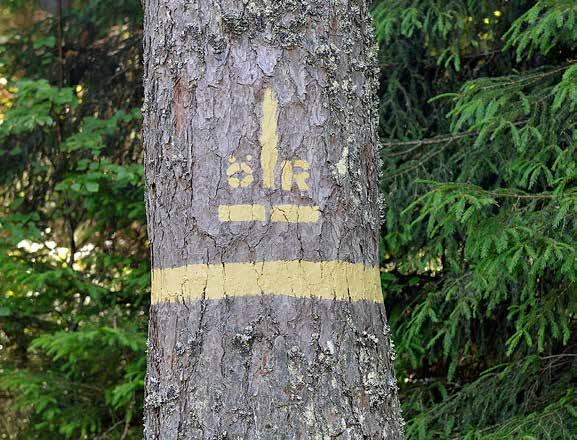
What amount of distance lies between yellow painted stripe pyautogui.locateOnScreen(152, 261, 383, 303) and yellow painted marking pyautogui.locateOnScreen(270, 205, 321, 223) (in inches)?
3.9

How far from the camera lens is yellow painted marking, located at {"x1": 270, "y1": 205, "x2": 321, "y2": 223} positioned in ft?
6.86

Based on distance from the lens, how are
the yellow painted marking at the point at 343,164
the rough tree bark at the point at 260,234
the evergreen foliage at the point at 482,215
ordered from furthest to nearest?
the evergreen foliage at the point at 482,215 < the yellow painted marking at the point at 343,164 < the rough tree bark at the point at 260,234

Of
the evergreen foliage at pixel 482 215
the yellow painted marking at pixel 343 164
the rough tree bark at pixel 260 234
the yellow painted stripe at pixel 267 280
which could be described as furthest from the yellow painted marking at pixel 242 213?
the evergreen foliage at pixel 482 215

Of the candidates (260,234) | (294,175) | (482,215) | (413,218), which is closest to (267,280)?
(260,234)

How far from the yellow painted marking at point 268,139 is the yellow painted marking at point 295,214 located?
0.19 feet

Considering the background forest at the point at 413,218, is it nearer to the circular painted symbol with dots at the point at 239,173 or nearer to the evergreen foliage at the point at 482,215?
the evergreen foliage at the point at 482,215

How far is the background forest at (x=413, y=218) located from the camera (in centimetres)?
367

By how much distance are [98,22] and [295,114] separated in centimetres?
451

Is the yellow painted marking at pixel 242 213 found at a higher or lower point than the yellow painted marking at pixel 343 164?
lower

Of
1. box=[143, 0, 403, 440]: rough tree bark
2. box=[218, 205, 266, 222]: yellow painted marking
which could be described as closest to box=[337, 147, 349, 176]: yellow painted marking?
box=[143, 0, 403, 440]: rough tree bark

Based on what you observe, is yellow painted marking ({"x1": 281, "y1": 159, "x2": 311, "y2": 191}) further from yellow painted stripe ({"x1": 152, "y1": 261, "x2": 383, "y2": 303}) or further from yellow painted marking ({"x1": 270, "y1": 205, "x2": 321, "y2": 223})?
yellow painted stripe ({"x1": 152, "y1": 261, "x2": 383, "y2": 303})

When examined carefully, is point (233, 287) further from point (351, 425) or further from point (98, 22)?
point (98, 22)

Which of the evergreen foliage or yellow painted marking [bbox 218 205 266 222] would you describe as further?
the evergreen foliage

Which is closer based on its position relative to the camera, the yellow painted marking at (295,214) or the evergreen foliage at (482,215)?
the yellow painted marking at (295,214)
